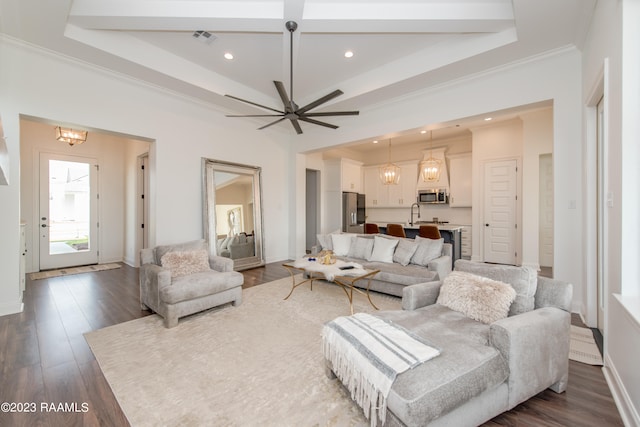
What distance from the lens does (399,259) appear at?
412cm

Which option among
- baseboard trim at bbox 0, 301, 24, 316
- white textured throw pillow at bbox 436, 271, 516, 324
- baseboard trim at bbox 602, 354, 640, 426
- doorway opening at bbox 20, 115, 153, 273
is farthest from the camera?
doorway opening at bbox 20, 115, 153, 273

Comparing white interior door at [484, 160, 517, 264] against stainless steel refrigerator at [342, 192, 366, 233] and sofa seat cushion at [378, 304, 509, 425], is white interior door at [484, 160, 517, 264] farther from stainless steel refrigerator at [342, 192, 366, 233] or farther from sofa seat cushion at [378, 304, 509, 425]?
sofa seat cushion at [378, 304, 509, 425]

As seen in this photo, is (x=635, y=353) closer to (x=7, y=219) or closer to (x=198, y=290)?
(x=198, y=290)

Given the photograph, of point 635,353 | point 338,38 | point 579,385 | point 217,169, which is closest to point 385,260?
point 579,385

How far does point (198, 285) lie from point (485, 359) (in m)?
2.80

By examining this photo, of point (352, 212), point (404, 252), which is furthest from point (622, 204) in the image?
point (352, 212)

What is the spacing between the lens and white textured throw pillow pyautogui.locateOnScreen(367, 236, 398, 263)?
14.0 ft

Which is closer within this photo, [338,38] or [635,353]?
[635,353]

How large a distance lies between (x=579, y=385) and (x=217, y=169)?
545 centimetres

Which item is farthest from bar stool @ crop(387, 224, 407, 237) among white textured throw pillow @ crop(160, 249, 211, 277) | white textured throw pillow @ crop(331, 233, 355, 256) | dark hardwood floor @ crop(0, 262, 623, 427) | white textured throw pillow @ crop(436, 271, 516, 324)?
white textured throw pillow @ crop(160, 249, 211, 277)

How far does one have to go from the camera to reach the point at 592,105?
2.90 meters

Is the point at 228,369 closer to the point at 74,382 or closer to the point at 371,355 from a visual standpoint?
the point at 74,382

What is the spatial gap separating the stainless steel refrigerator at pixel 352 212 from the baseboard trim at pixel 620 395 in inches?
232

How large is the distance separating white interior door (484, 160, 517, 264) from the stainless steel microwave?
3.46ft
